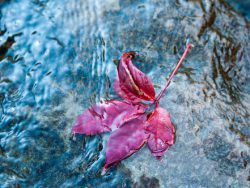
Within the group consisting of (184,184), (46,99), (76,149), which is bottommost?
(184,184)

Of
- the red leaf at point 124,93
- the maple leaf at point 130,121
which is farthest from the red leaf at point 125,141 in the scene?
the red leaf at point 124,93

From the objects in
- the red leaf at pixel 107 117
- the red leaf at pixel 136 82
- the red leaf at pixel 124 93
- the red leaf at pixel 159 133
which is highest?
the red leaf at pixel 136 82

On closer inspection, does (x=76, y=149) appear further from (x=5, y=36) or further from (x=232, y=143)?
(x=5, y=36)

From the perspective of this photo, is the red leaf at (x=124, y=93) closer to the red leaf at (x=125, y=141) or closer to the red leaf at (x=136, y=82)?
the red leaf at (x=136, y=82)

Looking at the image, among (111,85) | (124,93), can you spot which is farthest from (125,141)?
(111,85)

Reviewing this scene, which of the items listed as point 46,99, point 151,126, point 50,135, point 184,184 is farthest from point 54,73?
point 184,184

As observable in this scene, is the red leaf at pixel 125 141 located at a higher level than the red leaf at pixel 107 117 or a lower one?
lower

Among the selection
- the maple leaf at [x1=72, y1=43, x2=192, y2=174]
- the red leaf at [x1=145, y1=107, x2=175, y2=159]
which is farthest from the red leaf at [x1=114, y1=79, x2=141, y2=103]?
the red leaf at [x1=145, y1=107, x2=175, y2=159]
